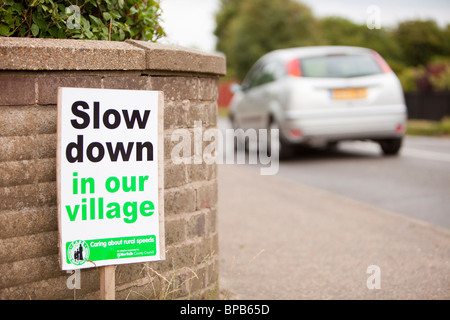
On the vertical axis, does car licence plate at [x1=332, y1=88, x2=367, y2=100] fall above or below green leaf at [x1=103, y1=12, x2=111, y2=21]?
below

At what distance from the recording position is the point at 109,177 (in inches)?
101

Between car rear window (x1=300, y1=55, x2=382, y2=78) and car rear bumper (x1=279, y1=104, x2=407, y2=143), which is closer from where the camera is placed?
car rear bumper (x1=279, y1=104, x2=407, y2=143)

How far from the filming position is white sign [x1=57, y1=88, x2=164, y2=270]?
249 centimetres

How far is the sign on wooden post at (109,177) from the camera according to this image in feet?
8.16

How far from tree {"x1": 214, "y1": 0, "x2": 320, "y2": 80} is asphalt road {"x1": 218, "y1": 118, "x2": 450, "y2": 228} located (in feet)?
121

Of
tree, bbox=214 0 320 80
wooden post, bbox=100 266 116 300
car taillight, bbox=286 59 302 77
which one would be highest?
tree, bbox=214 0 320 80

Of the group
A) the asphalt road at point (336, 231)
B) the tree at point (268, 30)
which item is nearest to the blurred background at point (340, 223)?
the asphalt road at point (336, 231)

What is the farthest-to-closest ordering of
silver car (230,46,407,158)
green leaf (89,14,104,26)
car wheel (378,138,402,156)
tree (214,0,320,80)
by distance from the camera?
tree (214,0,320,80) → car wheel (378,138,402,156) → silver car (230,46,407,158) → green leaf (89,14,104,26)

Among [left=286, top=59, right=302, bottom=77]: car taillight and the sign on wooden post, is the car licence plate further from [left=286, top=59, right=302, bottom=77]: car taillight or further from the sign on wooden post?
the sign on wooden post

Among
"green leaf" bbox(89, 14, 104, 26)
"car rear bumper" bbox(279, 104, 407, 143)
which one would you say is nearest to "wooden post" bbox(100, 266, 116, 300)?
"green leaf" bbox(89, 14, 104, 26)

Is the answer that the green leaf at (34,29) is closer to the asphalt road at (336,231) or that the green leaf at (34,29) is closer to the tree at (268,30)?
the asphalt road at (336,231)

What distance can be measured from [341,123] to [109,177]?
6.72m

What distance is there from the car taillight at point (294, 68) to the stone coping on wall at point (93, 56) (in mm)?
5958
